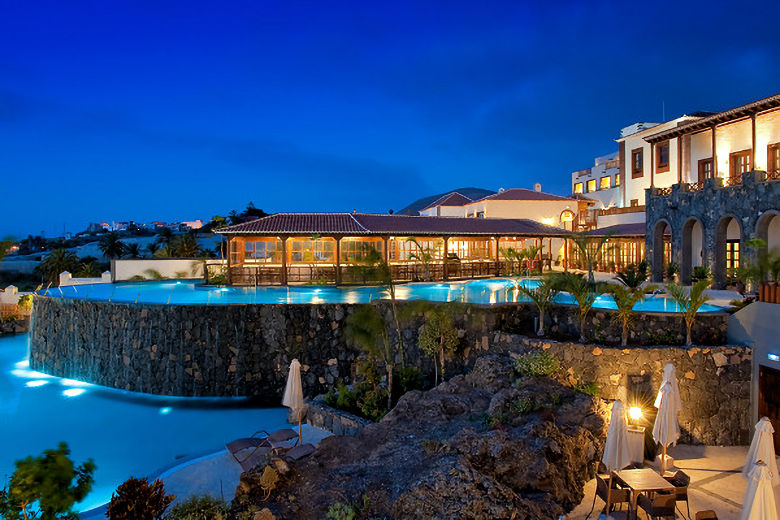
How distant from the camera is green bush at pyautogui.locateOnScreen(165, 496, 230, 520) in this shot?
6521 millimetres

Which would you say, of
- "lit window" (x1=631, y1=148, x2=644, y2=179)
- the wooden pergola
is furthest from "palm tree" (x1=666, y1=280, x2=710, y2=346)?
"lit window" (x1=631, y1=148, x2=644, y2=179)

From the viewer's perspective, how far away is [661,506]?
653 centimetres

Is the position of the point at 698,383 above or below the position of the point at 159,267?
below

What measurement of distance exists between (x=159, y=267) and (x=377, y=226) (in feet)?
41.8

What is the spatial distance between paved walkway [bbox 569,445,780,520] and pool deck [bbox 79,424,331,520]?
18.5 ft

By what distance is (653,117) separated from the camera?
102 meters

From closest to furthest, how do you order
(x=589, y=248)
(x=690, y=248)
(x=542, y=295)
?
(x=542, y=295) → (x=690, y=248) → (x=589, y=248)

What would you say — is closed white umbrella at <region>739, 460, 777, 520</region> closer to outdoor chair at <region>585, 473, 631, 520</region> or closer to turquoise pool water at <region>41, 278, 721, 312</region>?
outdoor chair at <region>585, 473, 631, 520</region>

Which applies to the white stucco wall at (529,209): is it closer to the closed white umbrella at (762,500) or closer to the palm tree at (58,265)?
the palm tree at (58,265)

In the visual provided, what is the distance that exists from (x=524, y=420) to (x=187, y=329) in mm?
11251

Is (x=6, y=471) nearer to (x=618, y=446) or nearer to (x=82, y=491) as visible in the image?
(x=82, y=491)

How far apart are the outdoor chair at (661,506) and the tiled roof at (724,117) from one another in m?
16.4

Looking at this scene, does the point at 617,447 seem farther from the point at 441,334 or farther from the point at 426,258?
the point at 426,258

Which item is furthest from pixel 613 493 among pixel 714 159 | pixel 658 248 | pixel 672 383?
pixel 714 159
